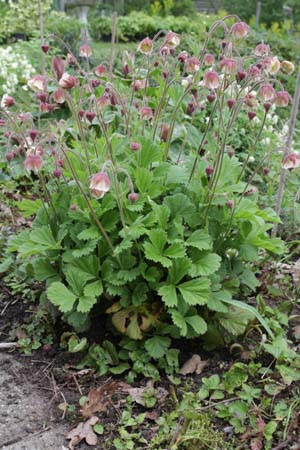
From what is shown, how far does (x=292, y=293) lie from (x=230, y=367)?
62 centimetres

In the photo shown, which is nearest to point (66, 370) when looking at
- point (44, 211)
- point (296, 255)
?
point (44, 211)

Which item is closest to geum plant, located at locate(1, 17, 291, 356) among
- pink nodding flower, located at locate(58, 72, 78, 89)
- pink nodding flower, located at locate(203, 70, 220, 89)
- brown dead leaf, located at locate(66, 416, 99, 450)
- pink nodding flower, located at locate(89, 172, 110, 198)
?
pink nodding flower, located at locate(203, 70, 220, 89)

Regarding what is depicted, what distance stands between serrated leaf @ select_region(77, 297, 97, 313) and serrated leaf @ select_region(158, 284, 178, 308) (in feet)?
0.82

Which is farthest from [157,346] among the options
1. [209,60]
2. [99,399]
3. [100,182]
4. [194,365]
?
[209,60]

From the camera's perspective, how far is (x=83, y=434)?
198 cm

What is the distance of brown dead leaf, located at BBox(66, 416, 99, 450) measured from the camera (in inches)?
76.9

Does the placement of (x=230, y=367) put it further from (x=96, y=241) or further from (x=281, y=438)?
(x=96, y=241)

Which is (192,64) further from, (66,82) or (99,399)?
(99,399)

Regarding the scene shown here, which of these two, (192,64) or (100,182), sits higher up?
(192,64)

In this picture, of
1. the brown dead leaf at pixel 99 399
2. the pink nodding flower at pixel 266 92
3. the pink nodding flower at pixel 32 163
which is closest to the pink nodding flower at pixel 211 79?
the pink nodding flower at pixel 266 92

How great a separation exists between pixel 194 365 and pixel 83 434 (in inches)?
21.4

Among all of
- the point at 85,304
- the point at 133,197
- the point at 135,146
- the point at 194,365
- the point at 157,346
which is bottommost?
the point at 194,365

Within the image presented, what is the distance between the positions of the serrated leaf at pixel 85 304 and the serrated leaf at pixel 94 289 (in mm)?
22

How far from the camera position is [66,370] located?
2283 millimetres
